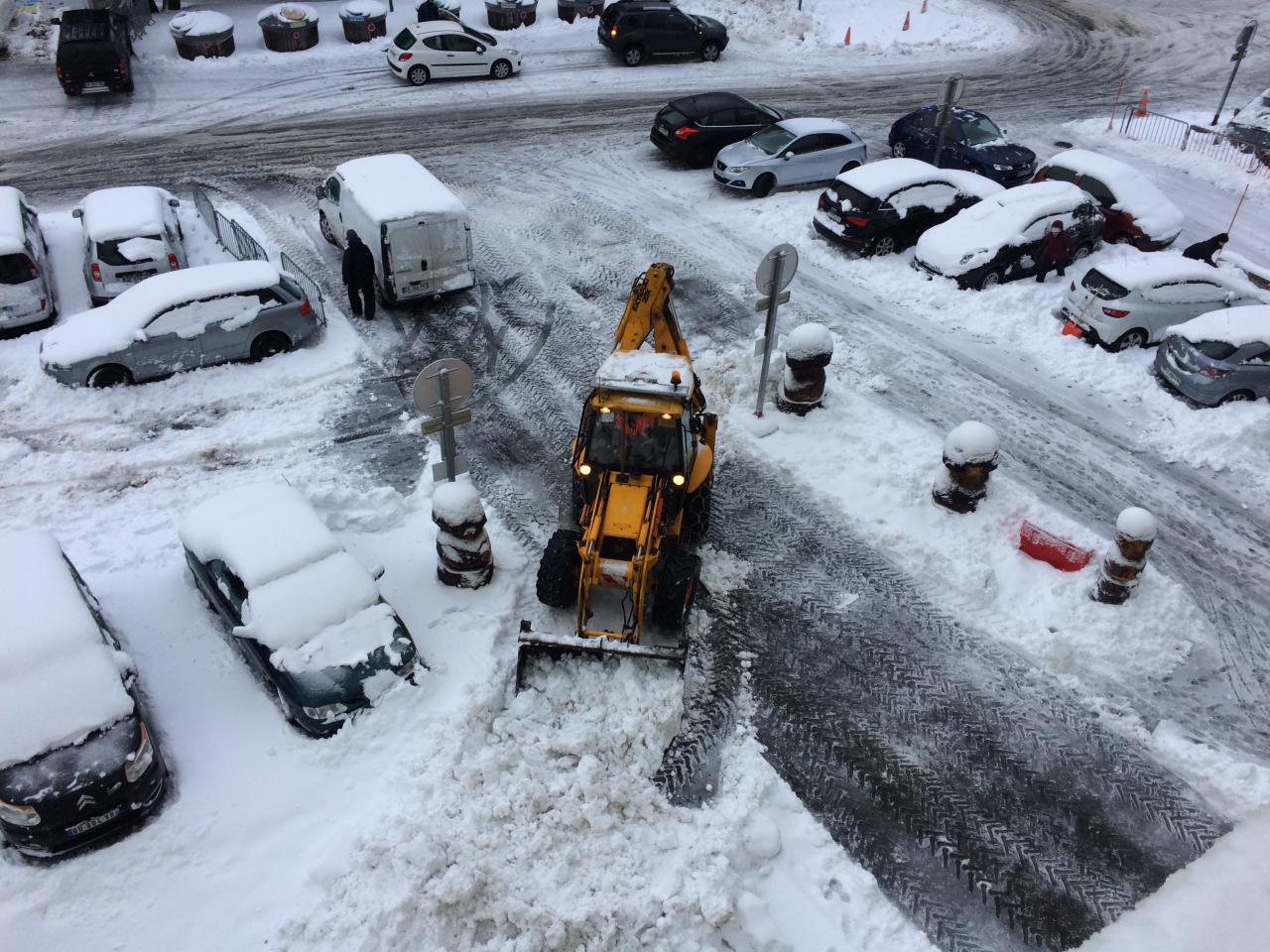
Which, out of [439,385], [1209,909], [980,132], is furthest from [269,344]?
[980,132]

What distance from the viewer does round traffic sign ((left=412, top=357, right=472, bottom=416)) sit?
9.21 meters

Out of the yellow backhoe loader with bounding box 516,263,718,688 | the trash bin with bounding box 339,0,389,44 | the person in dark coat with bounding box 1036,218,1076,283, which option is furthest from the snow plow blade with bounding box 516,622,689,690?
the trash bin with bounding box 339,0,389,44

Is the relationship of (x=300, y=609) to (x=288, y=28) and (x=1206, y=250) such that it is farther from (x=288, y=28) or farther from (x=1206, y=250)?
(x=288, y=28)

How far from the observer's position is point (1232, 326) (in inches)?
527

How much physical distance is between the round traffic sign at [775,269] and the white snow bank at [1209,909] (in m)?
7.65

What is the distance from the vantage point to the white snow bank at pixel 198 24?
25312 millimetres

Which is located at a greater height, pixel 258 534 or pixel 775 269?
pixel 775 269

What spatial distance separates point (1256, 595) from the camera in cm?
1056

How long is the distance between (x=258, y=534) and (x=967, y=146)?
1769cm

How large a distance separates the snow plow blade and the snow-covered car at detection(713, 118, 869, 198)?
Result: 13352mm

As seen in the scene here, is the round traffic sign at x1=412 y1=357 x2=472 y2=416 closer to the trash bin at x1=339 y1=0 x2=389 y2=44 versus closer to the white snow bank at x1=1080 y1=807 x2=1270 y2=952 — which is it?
the white snow bank at x1=1080 y1=807 x2=1270 y2=952

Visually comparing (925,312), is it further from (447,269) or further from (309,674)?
(309,674)

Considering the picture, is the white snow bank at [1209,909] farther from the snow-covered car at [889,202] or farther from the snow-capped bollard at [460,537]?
the snow-covered car at [889,202]

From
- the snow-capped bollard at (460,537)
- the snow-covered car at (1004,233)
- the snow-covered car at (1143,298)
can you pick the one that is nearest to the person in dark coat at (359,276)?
the snow-capped bollard at (460,537)
